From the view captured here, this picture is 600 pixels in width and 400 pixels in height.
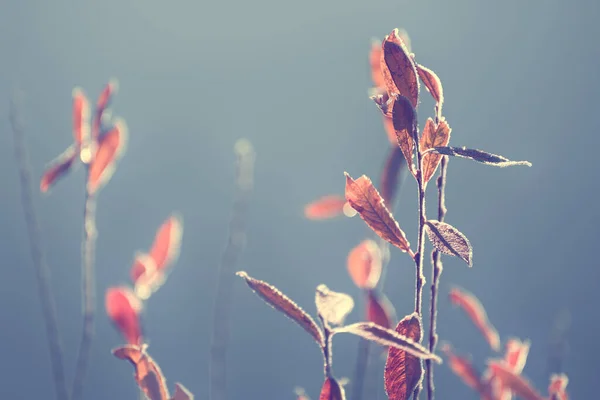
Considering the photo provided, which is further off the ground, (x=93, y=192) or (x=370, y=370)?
(x=93, y=192)

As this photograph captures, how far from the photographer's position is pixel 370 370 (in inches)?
23.1

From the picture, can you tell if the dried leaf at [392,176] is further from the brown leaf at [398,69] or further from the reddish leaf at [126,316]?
the reddish leaf at [126,316]

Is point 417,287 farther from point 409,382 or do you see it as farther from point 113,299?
point 113,299

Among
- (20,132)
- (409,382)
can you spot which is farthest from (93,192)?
(409,382)

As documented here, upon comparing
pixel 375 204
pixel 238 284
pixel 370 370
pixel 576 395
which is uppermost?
pixel 375 204

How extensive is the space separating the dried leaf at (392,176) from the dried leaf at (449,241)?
12cm

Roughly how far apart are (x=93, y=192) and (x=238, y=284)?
181cm

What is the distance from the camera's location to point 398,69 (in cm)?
28

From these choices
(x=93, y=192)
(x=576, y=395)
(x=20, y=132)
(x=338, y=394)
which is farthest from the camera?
(x=576, y=395)

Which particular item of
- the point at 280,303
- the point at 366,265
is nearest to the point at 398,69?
the point at 280,303

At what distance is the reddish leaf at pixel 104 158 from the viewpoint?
455 millimetres

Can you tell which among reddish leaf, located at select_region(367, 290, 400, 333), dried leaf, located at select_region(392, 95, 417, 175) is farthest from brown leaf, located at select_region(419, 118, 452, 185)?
reddish leaf, located at select_region(367, 290, 400, 333)

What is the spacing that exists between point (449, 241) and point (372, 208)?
0.14ft

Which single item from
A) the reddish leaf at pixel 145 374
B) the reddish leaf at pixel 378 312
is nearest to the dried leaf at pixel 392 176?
the reddish leaf at pixel 378 312
